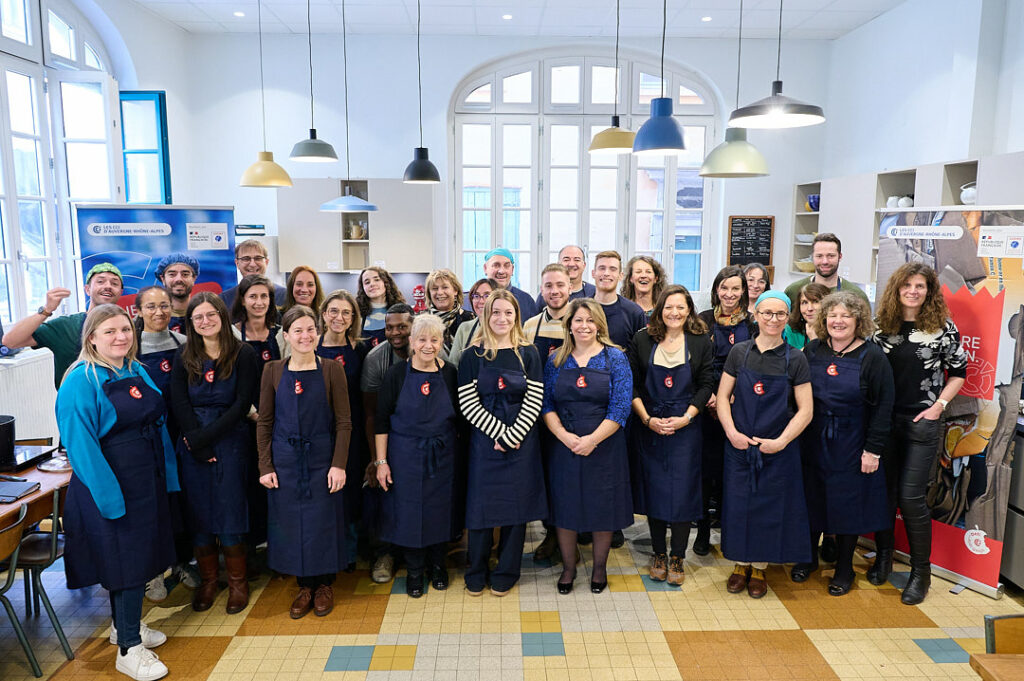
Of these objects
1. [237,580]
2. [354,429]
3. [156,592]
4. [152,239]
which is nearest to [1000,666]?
[354,429]

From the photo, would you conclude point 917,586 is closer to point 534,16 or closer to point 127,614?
point 127,614

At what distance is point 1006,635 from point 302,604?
297cm

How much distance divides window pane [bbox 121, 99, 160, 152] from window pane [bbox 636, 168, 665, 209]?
5589mm

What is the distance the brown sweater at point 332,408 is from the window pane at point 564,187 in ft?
→ 19.9

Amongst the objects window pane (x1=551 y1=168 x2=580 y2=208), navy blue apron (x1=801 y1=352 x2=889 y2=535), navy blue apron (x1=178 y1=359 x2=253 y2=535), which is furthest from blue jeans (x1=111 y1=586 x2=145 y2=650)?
window pane (x1=551 y1=168 x2=580 y2=208)

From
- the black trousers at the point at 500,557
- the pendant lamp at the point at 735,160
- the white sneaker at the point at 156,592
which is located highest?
the pendant lamp at the point at 735,160

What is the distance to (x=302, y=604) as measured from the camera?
3502mm

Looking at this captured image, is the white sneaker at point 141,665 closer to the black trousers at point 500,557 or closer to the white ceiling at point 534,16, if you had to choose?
the black trousers at point 500,557

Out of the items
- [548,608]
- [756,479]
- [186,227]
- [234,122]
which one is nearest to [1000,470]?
[756,479]

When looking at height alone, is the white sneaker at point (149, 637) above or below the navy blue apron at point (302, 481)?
below

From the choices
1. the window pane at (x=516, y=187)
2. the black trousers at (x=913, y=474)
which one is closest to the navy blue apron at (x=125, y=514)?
the black trousers at (x=913, y=474)

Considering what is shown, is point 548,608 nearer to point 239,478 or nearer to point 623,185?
point 239,478

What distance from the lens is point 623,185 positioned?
29.1 ft

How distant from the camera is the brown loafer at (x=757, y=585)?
3.69 m
